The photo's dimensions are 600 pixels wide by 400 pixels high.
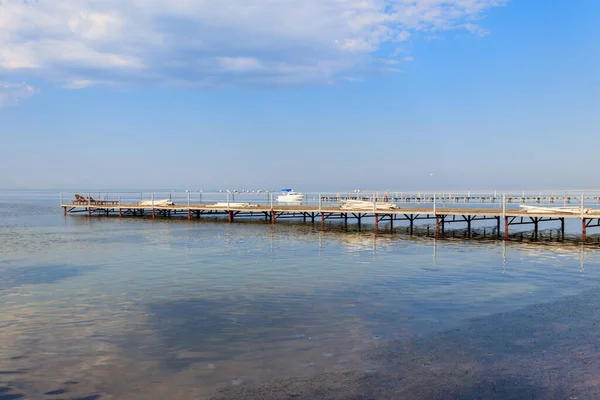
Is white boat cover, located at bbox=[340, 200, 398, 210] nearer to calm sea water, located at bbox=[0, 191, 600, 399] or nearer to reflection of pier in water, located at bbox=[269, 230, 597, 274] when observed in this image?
reflection of pier in water, located at bbox=[269, 230, 597, 274]

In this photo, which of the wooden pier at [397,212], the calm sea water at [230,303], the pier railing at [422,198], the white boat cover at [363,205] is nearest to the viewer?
the calm sea water at [230,303]

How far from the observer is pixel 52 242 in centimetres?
3281

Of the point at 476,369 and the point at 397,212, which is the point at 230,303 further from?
the point at 397,212

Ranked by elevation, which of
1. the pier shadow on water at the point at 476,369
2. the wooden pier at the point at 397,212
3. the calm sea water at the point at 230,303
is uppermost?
the wooden pier at the point at 397,212

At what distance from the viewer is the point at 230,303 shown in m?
15.5

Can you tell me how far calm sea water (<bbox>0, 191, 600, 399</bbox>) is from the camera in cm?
1023

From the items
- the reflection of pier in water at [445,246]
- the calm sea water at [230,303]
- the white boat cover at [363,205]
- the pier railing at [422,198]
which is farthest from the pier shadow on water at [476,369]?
the white boat cover at [363,205]

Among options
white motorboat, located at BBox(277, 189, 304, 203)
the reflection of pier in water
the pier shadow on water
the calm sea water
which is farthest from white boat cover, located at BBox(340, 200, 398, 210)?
the pier shadow on water

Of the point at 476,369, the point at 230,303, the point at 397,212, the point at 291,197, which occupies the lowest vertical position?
the point at 476,369

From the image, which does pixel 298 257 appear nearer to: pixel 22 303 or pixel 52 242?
pixel 22 303

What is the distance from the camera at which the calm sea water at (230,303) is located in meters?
10.2

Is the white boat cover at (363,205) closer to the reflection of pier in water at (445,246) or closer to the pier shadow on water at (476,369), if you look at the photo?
the reflection of pier in water at (445,246)

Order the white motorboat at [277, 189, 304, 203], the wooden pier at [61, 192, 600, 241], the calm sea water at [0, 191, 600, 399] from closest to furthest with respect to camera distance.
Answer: the calm sea water at [0, 191, 600, 399] → the wooden pier at [61, 192, 600, 241] → the white motorboat at [277, 189, 304, 203]

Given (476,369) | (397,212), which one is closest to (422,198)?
(397,212)
